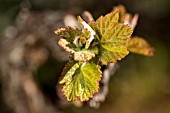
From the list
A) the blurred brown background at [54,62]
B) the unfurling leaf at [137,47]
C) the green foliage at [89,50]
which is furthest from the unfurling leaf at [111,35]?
the blurred brown background at [54,62]

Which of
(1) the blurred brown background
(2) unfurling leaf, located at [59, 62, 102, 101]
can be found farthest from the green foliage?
(1) the blurred brown background

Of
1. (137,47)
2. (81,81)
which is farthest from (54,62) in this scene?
(81,81)

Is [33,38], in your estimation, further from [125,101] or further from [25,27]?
[125,101]

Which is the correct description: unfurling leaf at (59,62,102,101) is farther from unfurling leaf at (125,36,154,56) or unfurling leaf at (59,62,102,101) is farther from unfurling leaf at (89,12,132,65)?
unfurling leaf at (125,36,154,56)

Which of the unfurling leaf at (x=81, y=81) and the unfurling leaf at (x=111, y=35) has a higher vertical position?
the unfurling leaf at (x=111, y=35)

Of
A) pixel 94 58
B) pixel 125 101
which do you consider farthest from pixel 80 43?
pixel 125 101

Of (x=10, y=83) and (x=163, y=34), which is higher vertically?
(x=10, y=83)

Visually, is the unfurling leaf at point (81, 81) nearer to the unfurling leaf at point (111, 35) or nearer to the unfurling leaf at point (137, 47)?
the unfurling leaf at point (111, 35)
